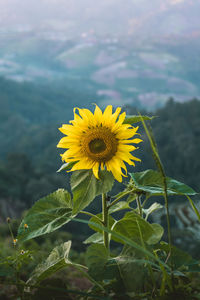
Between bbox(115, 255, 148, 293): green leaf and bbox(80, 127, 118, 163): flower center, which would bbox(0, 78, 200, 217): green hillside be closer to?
bbox(80, 127, 118, 163): flower center

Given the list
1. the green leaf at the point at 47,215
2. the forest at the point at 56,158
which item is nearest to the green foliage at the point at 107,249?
the green leaf at the point at 47,215

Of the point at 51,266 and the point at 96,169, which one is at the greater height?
the point at 96,169

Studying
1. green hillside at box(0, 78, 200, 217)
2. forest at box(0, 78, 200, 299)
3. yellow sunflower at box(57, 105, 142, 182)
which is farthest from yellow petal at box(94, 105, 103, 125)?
green hillside at box(0, 78, 200, 217)

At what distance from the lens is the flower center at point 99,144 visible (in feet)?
2.17

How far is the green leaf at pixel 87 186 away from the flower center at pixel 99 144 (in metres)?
0.03

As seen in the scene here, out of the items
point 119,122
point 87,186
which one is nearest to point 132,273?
point 87,186

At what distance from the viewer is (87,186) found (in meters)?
0.62

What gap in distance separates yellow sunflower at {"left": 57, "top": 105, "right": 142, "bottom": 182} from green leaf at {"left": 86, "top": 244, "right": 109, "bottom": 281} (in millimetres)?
156

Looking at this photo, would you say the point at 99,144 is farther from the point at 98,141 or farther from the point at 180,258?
the point at 180,258

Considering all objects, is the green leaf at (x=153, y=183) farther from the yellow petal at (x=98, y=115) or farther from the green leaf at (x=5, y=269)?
the green leaf at (x=5, y=269)

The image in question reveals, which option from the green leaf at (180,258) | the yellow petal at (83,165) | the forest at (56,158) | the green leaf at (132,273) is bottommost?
the green leaf at (180,258)

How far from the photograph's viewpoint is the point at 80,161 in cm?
66

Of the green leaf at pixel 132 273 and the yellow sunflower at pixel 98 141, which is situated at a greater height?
the yellow sunflower at pixel 98 141

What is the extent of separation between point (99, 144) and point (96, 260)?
22 cm
